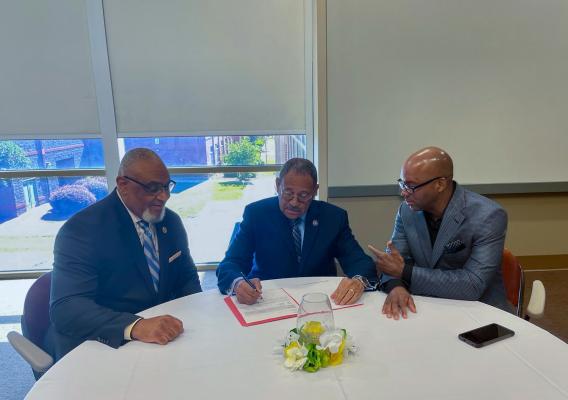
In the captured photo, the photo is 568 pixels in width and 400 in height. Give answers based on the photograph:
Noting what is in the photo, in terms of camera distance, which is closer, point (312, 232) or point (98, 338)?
point (98, 338)

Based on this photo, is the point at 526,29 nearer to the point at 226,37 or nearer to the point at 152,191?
the point at 226,37

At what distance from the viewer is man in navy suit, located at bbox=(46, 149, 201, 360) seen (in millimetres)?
1490

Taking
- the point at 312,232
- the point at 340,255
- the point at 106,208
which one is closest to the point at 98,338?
the point at 106,208

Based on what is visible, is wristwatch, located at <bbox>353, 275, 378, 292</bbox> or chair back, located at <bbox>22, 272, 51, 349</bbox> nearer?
chair back, located at <bbox>22, 272, 51, 349</bbox>

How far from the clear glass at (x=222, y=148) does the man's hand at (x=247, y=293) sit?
240 centimetres

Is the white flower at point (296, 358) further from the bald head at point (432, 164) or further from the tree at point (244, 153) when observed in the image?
the tree at point (244, 153)

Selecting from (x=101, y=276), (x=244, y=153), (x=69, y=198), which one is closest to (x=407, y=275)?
(x=101, y=276)

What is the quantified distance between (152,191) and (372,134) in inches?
99.7

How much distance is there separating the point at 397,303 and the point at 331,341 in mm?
517

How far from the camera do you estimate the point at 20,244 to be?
4227mm

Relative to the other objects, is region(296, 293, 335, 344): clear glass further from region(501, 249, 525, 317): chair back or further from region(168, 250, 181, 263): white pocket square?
region(501, 249, 525, 317): chair back

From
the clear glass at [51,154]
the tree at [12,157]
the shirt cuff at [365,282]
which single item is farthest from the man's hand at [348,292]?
the tree at [12,157]

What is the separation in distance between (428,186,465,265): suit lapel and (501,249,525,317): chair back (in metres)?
0.34

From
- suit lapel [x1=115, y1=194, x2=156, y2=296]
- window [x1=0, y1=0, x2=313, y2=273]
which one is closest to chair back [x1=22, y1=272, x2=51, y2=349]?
suit lapel [x1=115, y1=194, x2=156, y2=296]
